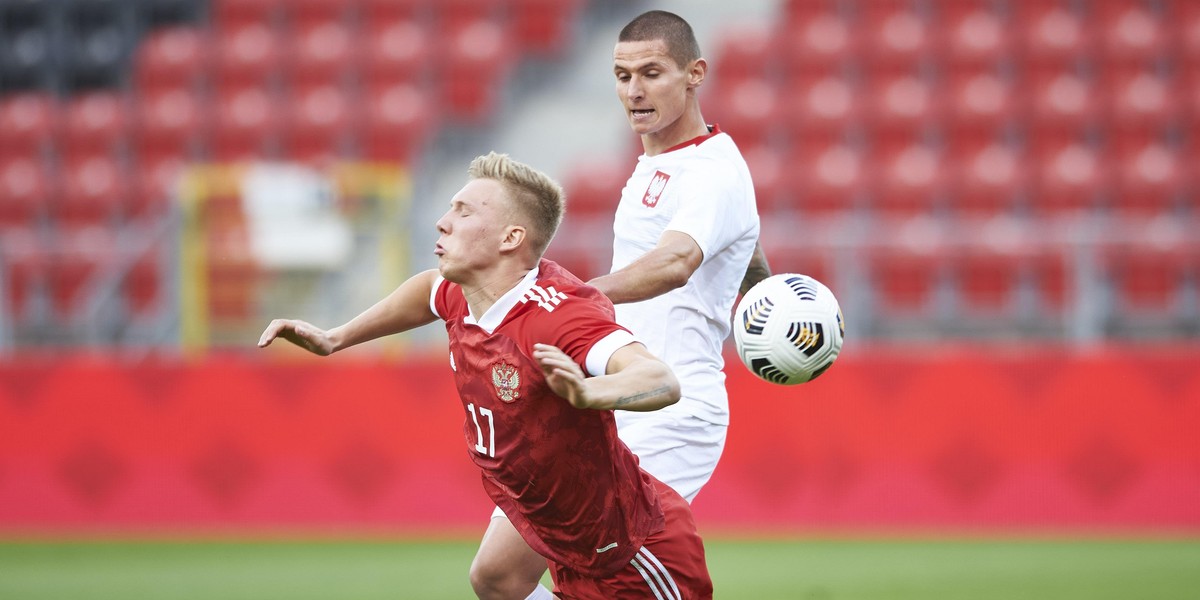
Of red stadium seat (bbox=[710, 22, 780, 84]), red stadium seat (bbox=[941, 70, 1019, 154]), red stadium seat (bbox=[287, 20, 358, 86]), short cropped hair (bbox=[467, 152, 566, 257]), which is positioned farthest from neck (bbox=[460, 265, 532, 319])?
red stadium seat (bbox=[287, 20, 358, 86])

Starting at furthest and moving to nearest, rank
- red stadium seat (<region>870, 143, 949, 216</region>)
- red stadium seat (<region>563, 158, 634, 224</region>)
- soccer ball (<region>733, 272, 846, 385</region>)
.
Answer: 1. red stadium seat (<region>563, 158, 634, 224</region>)
2. red stadium seat (<region>870, 143, 949, 216</region>)
3. soccer ball (<region>733, 272, 846, 385</region>)

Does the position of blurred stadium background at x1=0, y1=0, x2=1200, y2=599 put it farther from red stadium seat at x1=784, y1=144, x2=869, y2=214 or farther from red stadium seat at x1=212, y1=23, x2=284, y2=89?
red stadium seat at x1=212, y1=23, x2=284, y2=89

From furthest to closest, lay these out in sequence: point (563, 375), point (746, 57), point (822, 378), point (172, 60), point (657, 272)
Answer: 1. point (172, 60)
2. point (746, 57)
3. point (822, 378)
4. point (657, 272)
5. point (563, 375)

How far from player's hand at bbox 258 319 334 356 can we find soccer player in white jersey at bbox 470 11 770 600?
82cm

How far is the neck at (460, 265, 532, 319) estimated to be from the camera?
4199mm

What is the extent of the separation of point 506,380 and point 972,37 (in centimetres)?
1174

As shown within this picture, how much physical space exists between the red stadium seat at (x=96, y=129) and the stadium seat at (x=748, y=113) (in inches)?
258

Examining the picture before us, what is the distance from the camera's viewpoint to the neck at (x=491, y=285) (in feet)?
13.8

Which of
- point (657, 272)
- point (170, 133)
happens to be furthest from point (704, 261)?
point (170, 133)

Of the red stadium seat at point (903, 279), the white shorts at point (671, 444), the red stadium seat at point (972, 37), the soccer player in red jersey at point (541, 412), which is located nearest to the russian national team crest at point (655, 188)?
the soccer player in red jersey at point (541, 412)

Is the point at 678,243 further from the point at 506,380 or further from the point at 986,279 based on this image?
the point at 986,279

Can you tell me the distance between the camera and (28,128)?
15617 mm

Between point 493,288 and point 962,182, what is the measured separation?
32.3 ft

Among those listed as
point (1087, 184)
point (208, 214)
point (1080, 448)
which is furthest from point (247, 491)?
point (1087, 184)
